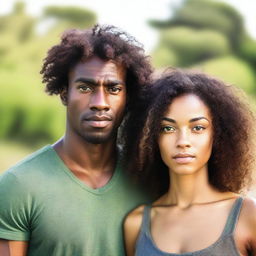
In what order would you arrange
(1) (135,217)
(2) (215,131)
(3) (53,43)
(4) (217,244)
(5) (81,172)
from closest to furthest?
(4) (217,244)
(2) (215,131)
(1) (135,217)
(5) (81,172)
(3) (53,43)

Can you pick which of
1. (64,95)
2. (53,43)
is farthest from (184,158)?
(53,43)

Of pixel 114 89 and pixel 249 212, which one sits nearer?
pixel 249 212

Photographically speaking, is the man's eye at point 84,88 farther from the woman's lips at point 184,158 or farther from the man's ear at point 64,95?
the woman's lips at point 184,158

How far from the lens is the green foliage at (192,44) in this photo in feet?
40.3

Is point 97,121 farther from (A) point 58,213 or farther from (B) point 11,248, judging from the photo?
(B) point 11,248

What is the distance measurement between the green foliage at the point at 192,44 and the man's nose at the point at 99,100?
927 cm

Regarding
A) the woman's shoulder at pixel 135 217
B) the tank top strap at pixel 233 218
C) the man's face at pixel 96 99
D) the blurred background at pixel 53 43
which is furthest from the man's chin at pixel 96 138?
the blurred background at pixel 53 43

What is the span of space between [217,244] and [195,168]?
1.18 feet

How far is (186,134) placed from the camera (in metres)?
2.88

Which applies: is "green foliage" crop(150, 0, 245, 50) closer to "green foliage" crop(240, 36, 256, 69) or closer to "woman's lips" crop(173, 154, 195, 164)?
"green foliage" crop(240, 36, 256, 69)

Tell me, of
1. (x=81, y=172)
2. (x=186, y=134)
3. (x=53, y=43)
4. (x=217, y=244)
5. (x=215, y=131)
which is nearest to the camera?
(x=217, y=244)

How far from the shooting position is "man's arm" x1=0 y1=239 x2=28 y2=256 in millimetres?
3043

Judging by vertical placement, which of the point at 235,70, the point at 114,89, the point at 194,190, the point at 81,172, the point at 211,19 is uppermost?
the point at 211,19

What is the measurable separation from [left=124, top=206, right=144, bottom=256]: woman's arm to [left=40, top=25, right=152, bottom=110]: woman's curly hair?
563mm
